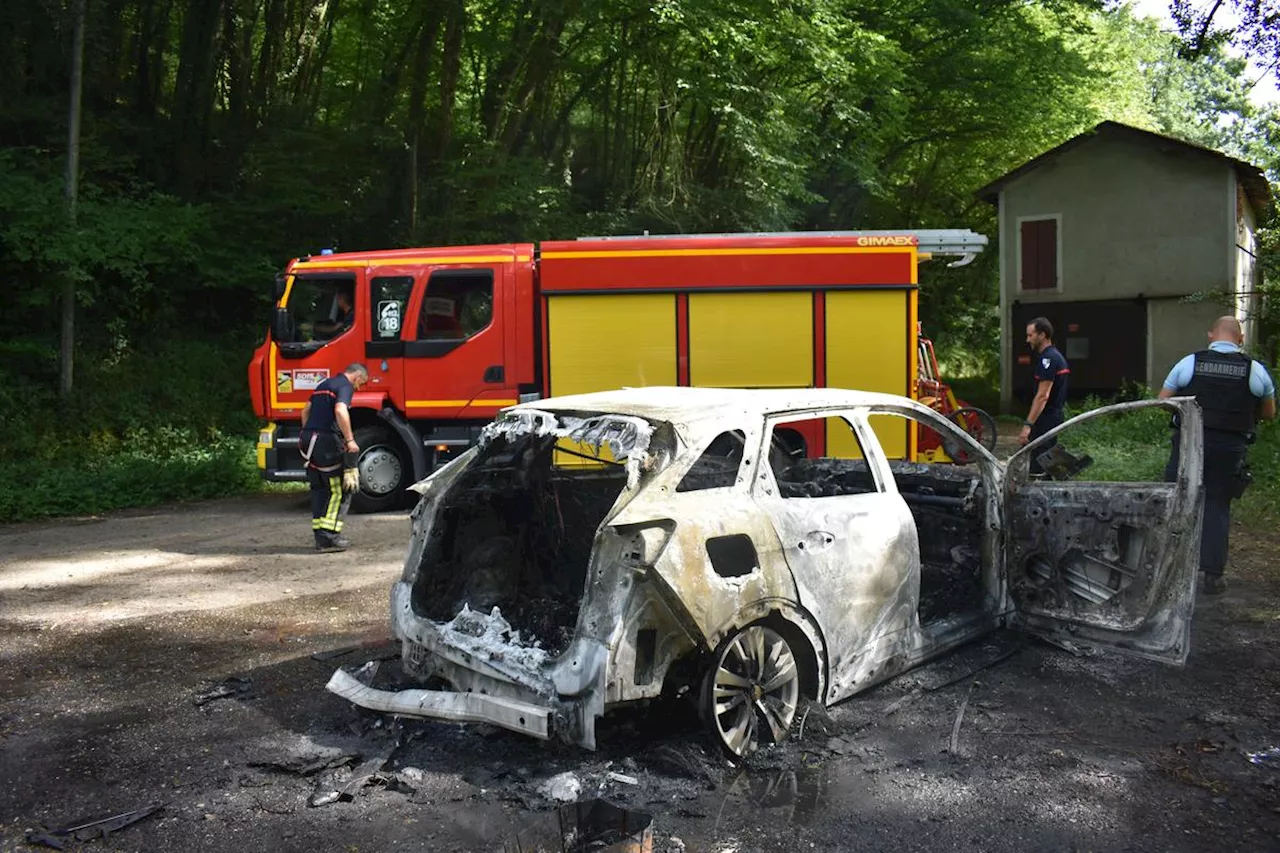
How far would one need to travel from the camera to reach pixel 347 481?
8.81 metres

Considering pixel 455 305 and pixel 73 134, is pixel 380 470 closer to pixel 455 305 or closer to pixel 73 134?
pixel 455 305

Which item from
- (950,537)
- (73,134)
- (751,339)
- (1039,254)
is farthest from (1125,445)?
(73,134)

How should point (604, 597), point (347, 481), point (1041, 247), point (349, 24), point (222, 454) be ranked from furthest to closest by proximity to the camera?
point (1041, 247), point (349, 24), point (222, 454), point (347, 481), point (604, 597)

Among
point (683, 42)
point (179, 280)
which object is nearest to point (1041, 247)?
point (683, 42)

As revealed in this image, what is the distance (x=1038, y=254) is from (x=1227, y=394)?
701 inches

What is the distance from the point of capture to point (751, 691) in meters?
4.13

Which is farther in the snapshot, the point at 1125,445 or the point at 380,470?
the point at 1125,445

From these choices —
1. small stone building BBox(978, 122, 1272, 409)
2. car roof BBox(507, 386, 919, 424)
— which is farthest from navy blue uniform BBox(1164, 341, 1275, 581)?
small stone building BBox(978, 122, 1272, 409)

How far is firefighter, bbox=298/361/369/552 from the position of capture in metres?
8.73

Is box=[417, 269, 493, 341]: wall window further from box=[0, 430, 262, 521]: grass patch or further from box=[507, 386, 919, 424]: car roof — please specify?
box=[507, 386, 919, 424]: car roof

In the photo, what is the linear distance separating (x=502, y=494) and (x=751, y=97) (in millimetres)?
14026

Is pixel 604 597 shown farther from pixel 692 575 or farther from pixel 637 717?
pixel 637 717

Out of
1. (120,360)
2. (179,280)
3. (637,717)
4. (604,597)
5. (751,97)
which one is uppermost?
(751,97)

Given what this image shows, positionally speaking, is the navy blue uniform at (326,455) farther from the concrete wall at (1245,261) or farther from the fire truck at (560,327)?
the concrete wall at (1245,261)
